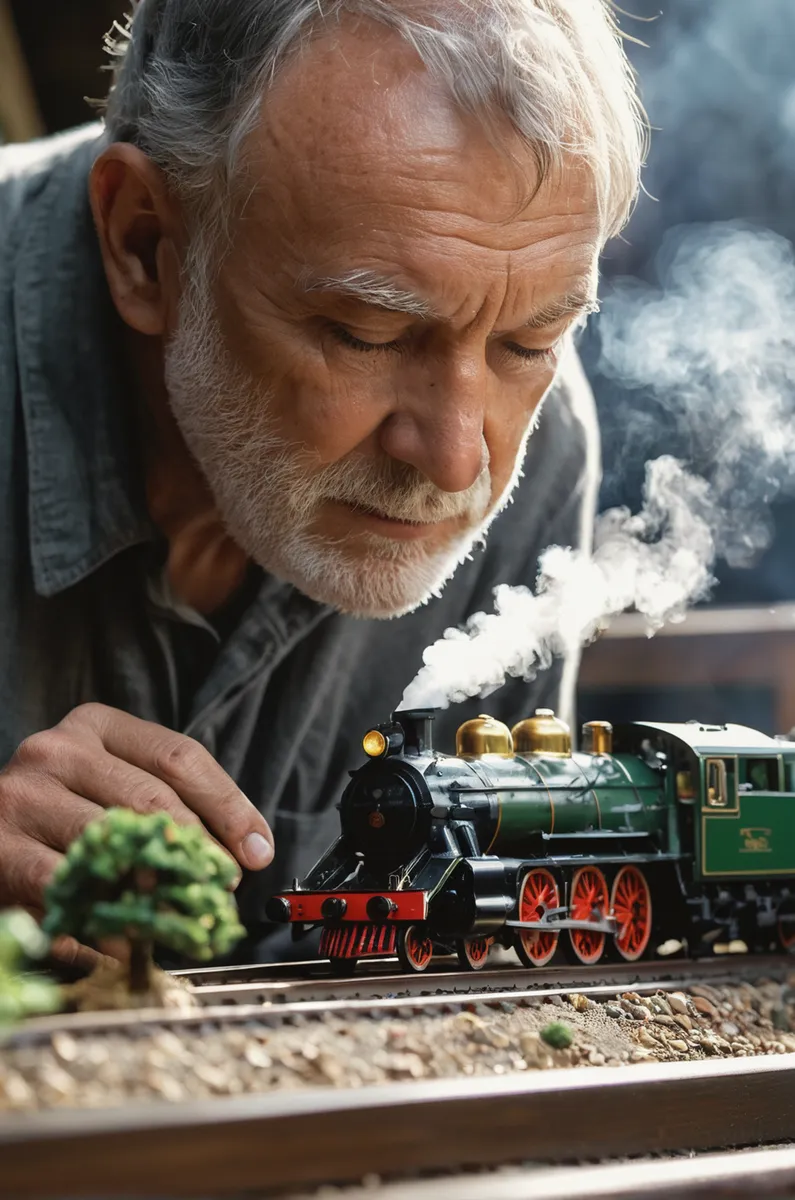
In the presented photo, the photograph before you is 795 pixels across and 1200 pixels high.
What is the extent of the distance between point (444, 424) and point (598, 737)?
1477mm

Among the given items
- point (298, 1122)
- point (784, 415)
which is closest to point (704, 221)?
point (784, 415)

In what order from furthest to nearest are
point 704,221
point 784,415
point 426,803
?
1. point 704,221
2. point 784,415
3. point 426,803

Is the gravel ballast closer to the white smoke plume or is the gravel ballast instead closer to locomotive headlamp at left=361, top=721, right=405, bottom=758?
locomotive headlamp at left=361, top=721, right=405, bottom=758

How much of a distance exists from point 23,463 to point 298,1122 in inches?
83.5

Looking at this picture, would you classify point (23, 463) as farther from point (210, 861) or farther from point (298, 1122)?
point (298, 1122)

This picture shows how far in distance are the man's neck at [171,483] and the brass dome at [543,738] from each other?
0.90 metres

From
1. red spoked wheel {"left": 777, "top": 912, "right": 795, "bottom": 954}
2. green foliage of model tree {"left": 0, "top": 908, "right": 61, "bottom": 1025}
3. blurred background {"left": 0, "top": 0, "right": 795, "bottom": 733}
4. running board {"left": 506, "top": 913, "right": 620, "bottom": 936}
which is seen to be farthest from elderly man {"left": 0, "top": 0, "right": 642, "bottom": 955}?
blurred background {"left": 0, "top": 0, "right": 795, "bottom": 733}

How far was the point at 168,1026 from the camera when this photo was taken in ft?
5.36

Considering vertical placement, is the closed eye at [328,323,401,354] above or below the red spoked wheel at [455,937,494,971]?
above

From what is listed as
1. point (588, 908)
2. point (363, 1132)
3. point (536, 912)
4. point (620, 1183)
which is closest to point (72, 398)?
point (536, 912)

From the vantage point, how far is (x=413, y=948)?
2707 mm

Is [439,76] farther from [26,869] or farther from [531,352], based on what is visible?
[26,869]

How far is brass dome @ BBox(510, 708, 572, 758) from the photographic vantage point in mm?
3381

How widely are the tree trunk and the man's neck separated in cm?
164
